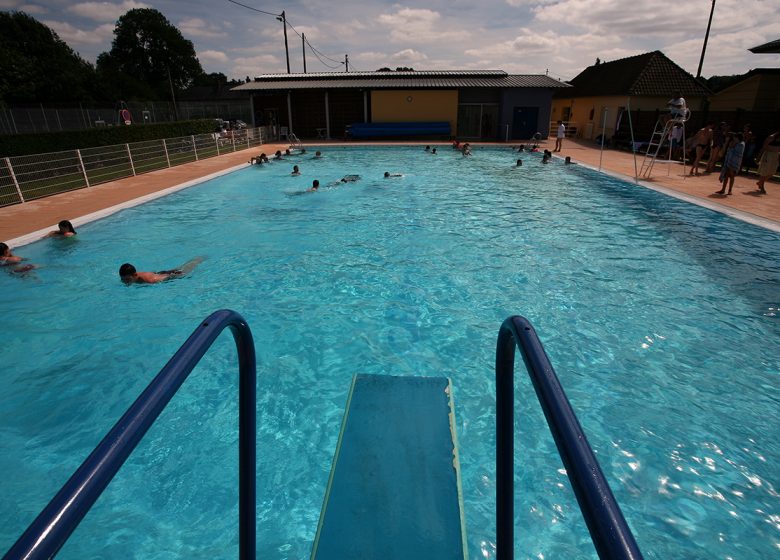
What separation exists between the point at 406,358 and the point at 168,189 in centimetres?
1226

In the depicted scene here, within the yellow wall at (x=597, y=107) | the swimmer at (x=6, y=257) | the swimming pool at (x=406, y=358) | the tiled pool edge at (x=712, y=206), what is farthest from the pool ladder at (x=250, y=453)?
the yellow wall at (x=597, y=107)

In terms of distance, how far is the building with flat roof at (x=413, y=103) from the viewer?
3070cm

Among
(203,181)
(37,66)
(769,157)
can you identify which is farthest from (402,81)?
(37,66)

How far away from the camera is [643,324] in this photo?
6.68 metres

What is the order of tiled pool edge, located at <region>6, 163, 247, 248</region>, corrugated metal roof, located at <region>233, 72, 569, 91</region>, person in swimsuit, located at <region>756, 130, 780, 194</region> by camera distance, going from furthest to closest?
1. corrugated metal roof, located at <region>233, 72, 569, 91</region>
2. person in swimsuit, located at <region>756, 130, 780, 194</region>
3. tiled pool edge, located at <region>6, 163, 247, 248</region>

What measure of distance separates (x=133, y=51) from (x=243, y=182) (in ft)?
297

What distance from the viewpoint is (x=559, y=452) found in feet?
3.64

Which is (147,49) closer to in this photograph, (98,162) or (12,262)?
(98,162)

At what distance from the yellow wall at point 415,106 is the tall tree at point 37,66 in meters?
39.1

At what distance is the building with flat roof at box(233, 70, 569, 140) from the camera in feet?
101

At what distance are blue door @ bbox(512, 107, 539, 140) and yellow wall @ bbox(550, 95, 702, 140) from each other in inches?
186

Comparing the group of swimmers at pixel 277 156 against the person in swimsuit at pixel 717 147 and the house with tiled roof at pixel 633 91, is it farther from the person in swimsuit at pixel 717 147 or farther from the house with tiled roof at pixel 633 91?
the person in swimsuit at pixel 717 147

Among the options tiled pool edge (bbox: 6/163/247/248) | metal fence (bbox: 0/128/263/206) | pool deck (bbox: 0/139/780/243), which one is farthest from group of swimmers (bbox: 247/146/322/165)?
metal fence (bbox: 0/128/263/206)

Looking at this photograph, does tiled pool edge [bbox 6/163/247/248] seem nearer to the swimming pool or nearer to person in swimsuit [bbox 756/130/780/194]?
the swimming pool
